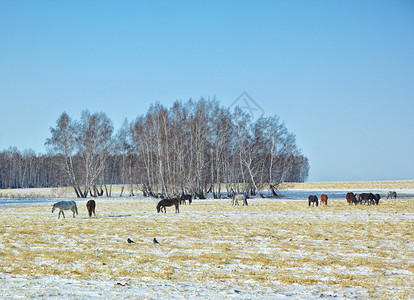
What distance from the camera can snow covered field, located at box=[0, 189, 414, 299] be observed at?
6938 millimetres

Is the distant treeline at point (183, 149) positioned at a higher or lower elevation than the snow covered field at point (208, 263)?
higher

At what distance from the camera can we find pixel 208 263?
30.3ft

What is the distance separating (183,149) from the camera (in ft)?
149

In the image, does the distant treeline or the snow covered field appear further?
the distant treeline

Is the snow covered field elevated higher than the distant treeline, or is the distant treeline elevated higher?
the distant treeline

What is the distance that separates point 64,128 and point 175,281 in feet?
155

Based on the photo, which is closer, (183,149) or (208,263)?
(208,263)

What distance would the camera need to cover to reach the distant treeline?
44188 mm

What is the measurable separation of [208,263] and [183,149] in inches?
1429

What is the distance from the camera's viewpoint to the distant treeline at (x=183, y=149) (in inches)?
1740

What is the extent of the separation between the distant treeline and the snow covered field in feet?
94.1

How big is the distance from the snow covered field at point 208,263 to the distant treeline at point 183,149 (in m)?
28.7

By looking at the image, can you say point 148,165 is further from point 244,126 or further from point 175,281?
point 175,281

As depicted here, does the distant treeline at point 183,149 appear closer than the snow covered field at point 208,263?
No
